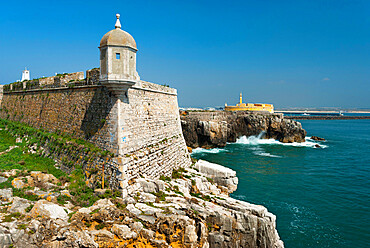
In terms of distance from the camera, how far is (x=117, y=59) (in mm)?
11938

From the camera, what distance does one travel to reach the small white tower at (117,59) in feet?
38.6

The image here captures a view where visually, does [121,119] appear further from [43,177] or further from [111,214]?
[43,177]

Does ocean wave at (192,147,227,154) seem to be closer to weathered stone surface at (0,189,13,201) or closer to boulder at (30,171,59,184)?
boulder at (30,171,59,184)

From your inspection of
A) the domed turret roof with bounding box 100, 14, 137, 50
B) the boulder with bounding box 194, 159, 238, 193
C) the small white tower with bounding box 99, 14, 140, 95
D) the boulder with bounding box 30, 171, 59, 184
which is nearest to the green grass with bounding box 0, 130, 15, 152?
the boulder with bounding box 30, 171, 59, 184

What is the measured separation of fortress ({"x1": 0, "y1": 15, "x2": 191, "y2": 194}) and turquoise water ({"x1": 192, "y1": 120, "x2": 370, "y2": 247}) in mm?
9088

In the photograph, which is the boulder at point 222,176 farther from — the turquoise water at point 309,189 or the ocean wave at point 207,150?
the ocean wave at point 207,150

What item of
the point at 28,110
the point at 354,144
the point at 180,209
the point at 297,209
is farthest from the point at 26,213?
the point at 354,144

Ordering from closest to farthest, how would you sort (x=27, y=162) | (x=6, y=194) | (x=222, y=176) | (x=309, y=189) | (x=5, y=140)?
A: (x=6, y=194) → (x=27, y=162) → (x=222, y=176) → (x=5, y=140) → (x=309, y=189)

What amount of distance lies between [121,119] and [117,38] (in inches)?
167

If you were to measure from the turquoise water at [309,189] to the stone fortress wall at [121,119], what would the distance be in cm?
912

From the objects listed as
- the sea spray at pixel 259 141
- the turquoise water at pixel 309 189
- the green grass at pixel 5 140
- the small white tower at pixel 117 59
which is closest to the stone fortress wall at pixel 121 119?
the small white tower at pixel 117 59

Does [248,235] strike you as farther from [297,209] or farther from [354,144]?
[354,144]

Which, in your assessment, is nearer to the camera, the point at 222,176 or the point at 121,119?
the point at 121,119

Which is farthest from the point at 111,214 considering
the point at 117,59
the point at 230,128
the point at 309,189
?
the point at 230,128
